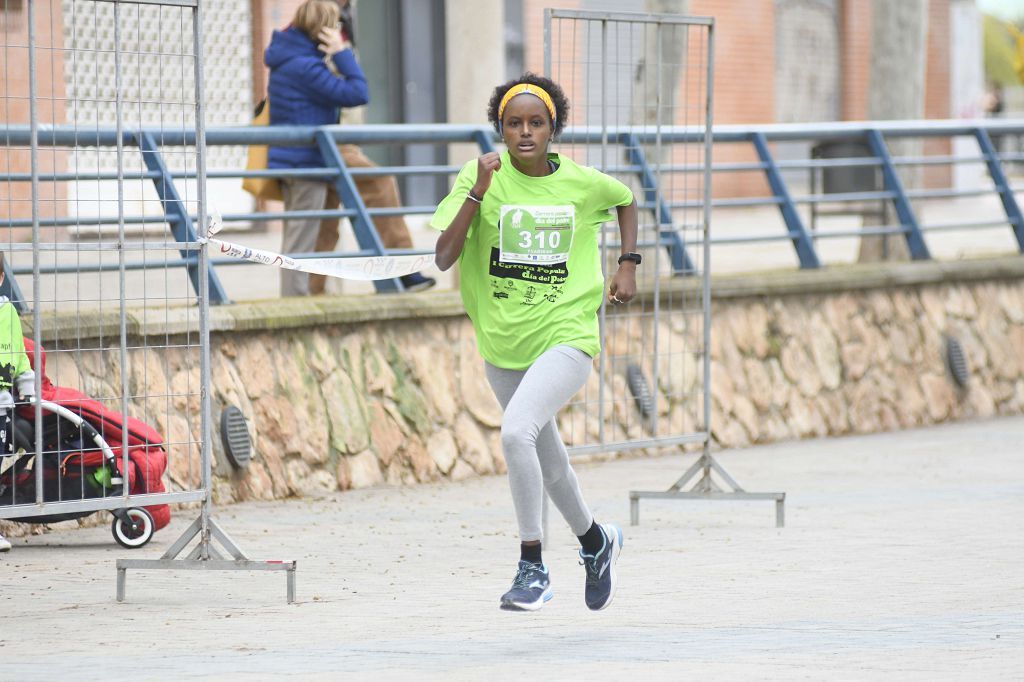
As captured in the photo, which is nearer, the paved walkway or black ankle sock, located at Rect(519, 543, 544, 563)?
the paved walkway

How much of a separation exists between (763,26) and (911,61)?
35.3ft

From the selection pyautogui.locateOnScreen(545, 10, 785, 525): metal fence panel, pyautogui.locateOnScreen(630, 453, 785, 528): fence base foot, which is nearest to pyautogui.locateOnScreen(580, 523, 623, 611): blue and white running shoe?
pyautogui.locateOnScreen(545, 10, 785, 525): metal fence panel

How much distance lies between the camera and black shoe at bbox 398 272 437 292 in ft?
35.0

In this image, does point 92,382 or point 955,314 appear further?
point 955,314

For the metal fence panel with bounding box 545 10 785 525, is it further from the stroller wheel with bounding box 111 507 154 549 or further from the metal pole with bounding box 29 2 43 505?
the metal pole with bounding box 29 2 43 505

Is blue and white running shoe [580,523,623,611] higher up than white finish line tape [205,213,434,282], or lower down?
lower down

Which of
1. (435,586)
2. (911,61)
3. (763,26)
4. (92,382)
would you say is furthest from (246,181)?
(763,26)

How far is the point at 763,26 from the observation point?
25953mm

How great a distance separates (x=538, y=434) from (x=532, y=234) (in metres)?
0.67

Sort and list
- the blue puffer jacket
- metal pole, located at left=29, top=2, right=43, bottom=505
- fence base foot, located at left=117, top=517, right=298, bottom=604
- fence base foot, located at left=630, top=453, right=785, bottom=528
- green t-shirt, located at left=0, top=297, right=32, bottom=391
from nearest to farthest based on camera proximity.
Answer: metal pole, located at left=29, top=2, right=43, bottom=505, fence base foot, located at left=117, top=517, right=298, bottom=604, green t-shirt, located at left=0, top=297, right=32, bottom=391, fence base foot, located at left=630, top=453, right=785, bottom=528, the blue puffer jacket

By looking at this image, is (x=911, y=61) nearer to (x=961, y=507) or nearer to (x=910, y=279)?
(x=910, y=279)

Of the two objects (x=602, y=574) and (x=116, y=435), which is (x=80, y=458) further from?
(x=602, y=574)

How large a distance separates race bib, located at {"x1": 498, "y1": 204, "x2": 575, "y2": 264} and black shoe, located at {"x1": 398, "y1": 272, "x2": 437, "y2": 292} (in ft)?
14.7

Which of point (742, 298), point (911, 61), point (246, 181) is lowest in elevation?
point (742, 298)
